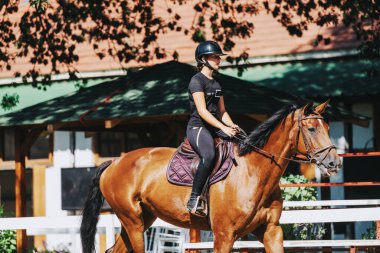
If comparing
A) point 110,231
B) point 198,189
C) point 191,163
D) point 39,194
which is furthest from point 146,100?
point 39,194

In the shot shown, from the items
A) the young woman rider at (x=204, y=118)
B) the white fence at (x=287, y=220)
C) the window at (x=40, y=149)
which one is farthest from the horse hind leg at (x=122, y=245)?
the window at (x=40, y=149)

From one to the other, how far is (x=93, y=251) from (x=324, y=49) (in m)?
10.7

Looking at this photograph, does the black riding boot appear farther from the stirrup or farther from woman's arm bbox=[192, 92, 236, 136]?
woman's arm bbox=[192, 92, 236, 136]

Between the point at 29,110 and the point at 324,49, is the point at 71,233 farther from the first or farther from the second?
the point at 324,49

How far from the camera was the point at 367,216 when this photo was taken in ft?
32.0

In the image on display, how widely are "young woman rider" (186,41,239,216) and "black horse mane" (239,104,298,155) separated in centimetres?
16

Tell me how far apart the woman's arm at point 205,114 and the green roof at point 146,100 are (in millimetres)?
4587

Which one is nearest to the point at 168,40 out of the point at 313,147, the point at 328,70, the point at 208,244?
the point at 328,70

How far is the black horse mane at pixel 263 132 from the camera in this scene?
28.2 feet

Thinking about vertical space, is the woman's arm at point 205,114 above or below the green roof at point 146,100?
below

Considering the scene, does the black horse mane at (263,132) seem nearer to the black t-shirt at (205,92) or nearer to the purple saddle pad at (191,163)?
the purple saddle pad at (191,163)

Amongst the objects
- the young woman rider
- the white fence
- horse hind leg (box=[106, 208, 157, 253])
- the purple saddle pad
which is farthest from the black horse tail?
the young woman rider

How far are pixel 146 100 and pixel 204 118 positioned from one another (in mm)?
5681

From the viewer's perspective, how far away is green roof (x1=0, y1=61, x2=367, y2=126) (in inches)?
539
